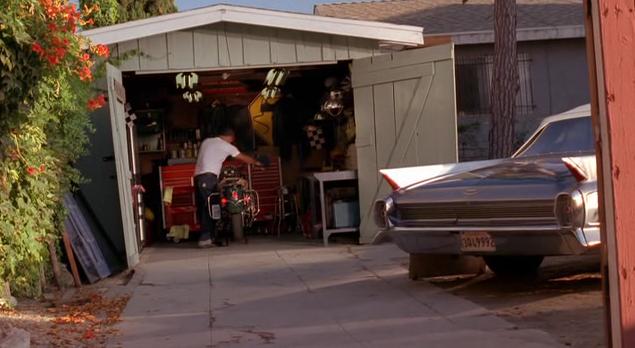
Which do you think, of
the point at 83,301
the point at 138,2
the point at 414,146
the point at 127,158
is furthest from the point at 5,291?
the point at 138,2

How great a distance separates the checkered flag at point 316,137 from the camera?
696 inches

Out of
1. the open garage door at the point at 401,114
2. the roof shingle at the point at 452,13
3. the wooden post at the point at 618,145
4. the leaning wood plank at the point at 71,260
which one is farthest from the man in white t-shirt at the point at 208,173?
the wooden post at the point at 618,145

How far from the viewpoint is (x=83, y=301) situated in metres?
10.4

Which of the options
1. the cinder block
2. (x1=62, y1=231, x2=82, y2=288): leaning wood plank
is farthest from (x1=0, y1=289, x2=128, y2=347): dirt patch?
the cinder block

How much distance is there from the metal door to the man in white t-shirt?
181 centimetres

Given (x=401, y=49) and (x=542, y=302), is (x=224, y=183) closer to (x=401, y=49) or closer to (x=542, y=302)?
(x=401, y=49)

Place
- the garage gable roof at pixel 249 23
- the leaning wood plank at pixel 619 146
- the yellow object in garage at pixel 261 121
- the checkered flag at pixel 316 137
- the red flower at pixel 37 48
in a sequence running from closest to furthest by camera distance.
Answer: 1. the leaning wood plank at pixel 619 146
2. the red flower at pixel 37 48
3. the garage gable roof at pixel 249 23
4. the checkered flag at pixel 316 137
5. the yellow object in garage at pixel 261 121

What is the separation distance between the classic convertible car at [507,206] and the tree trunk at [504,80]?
537 cm

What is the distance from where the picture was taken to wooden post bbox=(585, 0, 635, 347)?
4812 mm

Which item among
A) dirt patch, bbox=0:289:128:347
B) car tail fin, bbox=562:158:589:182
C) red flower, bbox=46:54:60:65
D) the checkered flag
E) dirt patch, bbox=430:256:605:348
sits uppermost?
red flower, bbox=46:54:60:65

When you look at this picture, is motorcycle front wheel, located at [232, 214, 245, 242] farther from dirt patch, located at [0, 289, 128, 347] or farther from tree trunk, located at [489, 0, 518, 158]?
dirt patch, located at [0, 289, 128, 347]

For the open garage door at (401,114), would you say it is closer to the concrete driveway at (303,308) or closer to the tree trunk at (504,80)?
the concrete driveway at (303,308)

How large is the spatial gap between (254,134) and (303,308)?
30.9 ft

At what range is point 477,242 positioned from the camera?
27.7ft
